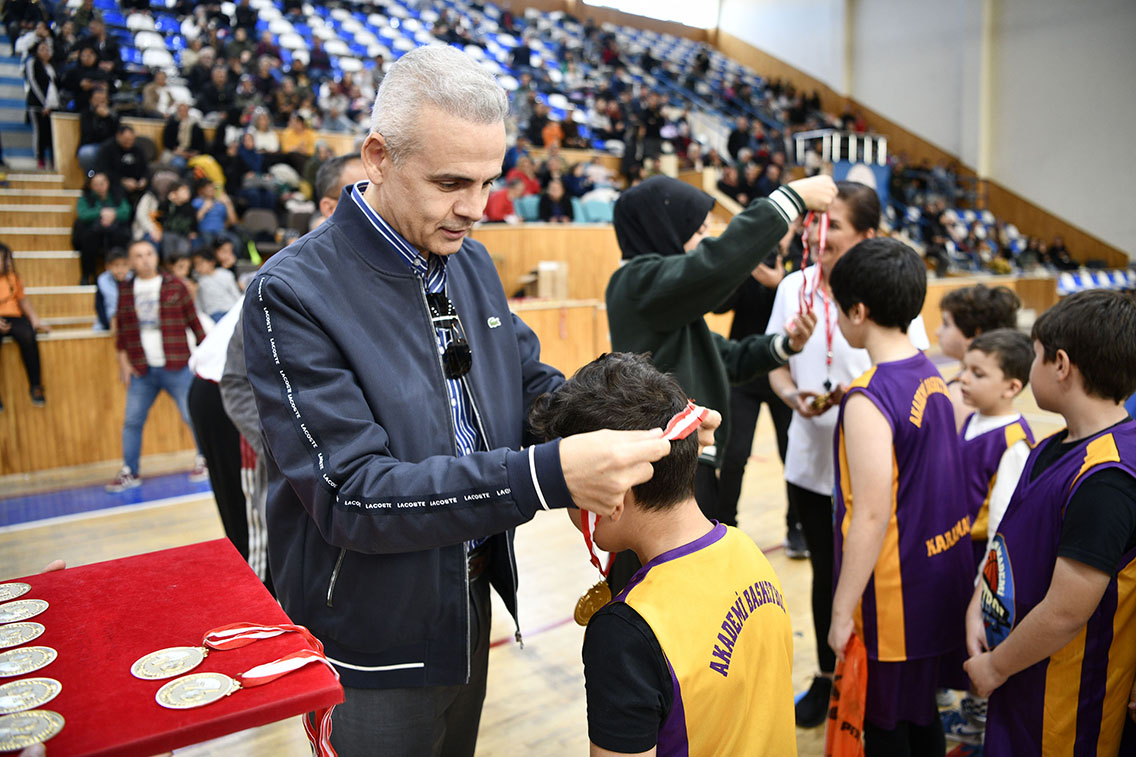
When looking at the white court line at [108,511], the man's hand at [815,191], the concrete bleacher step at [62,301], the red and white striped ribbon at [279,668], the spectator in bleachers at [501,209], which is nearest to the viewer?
the red and white striped ribbon at [279,668]

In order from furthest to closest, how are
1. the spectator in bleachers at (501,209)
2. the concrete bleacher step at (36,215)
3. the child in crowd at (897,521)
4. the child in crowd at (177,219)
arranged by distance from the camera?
1. the spectator in bleachers at (501,209)
2. the concrete bleacher step at (36,215)
3. the child in crowd at (177,219)
4. the child in crowd at (897,521)

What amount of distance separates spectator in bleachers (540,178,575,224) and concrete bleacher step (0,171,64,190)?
5334mm

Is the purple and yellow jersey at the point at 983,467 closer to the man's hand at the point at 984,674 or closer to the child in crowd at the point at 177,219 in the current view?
the man's hand at the point at 984,674

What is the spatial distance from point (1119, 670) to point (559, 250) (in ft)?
26.9

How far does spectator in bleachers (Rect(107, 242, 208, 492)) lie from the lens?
17.5ft

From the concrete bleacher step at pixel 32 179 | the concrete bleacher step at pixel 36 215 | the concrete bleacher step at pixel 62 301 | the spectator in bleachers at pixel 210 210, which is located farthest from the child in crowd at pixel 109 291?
the concrete bleacher step at pixel 32 179

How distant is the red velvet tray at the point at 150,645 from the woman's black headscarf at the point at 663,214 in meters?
1.28

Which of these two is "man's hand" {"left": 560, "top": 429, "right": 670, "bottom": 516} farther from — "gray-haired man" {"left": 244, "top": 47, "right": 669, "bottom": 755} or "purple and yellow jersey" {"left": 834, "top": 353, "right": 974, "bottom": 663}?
"purple and yellow jersey" {"left": 834, "top": 353, "right": 974, "bottom": 663}

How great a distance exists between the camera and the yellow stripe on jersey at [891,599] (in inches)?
69.8

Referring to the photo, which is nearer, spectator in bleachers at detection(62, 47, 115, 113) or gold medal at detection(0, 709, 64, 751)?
gold medal at detection(0, 709, 64, 751)

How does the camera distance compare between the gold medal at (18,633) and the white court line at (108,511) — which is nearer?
the gold medal at (18,633)

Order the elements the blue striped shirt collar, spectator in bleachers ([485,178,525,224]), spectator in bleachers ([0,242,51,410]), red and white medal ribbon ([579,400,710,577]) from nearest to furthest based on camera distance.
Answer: red and white medal ribbon ([579,400,710,577]) → the blue striped shirt collar → spectator in bleachers ([0,242,51,410]) → spectator in bleachers ([485,178,525,224])

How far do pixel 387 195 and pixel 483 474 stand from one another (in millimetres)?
484

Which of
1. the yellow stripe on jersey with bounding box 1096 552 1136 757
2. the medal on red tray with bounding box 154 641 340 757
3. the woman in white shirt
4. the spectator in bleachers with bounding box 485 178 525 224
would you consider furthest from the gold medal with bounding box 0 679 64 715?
the spectator in bleachers with bounding box 485 178 525 224
